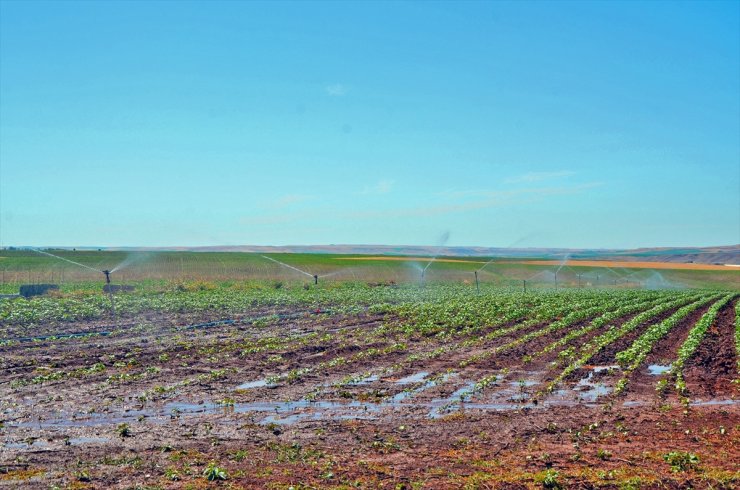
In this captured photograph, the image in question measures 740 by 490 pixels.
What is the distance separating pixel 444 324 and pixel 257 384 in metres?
13.9

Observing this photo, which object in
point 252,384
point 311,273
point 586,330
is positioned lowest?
point 252,384

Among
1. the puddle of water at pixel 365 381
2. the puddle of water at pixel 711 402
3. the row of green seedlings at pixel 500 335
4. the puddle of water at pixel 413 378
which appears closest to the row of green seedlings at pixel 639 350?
the puddle of water at pixel 711 402

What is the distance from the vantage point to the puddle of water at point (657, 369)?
17531 millimetres

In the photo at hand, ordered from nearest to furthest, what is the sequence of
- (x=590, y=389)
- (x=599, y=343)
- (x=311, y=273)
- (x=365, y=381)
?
(x=590, y=389) < (x=365, y=381) < (x=599, y=343) < (x=311, y=273)

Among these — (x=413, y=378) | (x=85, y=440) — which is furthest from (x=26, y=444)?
(x=413, y=378)

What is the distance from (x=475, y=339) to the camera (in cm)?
2423

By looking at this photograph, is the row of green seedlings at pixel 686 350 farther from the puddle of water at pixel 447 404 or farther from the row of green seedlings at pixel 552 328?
the row of green seedlings at pixel 552 328

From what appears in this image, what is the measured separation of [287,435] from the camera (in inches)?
441

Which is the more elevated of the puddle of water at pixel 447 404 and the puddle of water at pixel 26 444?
the puddle of water at pixel 447 404

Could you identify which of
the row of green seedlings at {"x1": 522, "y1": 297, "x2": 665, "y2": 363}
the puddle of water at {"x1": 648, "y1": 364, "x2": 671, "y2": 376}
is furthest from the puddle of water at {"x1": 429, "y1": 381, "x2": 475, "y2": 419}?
the puddle of water at {"x1": 648, "y1": 364, "x2": 671, "y2": 376}

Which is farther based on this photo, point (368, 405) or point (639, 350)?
point (639, 350)

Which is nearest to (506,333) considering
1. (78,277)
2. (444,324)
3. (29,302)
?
(444,324)

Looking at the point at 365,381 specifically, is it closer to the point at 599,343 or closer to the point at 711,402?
the point at 711,402

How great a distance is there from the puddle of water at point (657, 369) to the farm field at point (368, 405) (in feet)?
0.88
